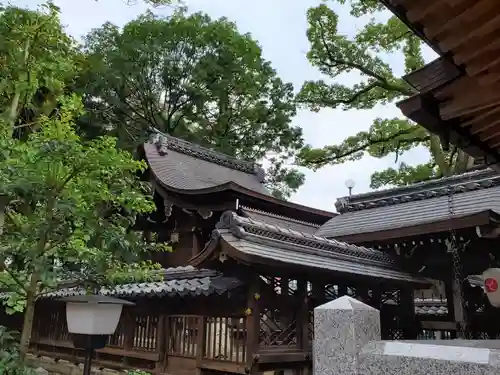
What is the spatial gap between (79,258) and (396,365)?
178 inches

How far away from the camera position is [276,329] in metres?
7.25

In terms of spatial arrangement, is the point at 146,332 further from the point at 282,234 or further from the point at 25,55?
the point at 25,55

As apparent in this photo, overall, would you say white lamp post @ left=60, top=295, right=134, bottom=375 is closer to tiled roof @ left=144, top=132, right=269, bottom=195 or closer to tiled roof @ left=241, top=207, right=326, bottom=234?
tiled roof @ left=241, top=207, right=326, bottom=234

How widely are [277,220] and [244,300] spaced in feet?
18.1

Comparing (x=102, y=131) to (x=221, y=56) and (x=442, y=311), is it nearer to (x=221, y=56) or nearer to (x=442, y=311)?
(x=221, y=56)

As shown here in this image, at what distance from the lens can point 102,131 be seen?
22.7 meters

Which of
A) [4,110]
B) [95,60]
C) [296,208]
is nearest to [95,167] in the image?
[4,110]

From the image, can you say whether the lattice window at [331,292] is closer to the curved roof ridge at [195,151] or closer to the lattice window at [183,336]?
the lattice window at [183,336]

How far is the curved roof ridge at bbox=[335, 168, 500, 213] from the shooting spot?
31.6ft

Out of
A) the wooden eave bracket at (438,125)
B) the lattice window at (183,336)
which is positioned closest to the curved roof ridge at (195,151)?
the lattice window at (183,336)

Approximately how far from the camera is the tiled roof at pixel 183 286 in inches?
265

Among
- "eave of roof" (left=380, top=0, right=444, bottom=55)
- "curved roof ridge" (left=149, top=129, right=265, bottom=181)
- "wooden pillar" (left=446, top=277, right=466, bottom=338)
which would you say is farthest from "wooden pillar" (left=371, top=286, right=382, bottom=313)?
"curved roof ridge" (left=149, top=129, right=265, bottom=181)

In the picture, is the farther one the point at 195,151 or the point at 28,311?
the point at 195,151

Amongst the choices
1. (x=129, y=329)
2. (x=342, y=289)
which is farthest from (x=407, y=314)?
(x=129, y=329)
